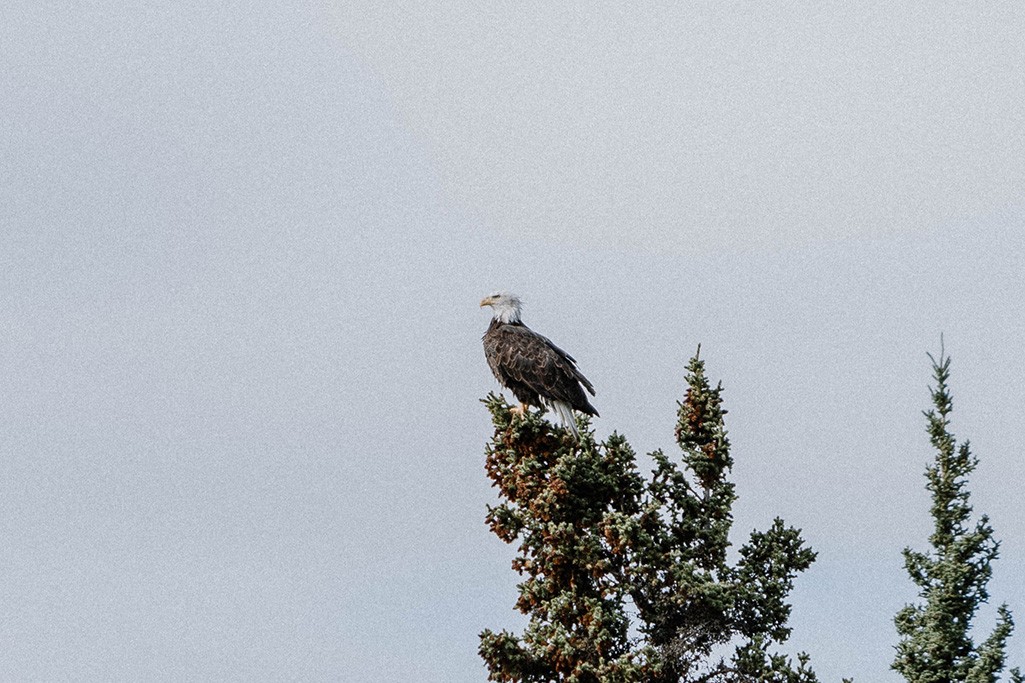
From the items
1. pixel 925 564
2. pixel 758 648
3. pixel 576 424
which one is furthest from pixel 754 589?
pixel 576 424

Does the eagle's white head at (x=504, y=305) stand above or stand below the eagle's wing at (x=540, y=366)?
above

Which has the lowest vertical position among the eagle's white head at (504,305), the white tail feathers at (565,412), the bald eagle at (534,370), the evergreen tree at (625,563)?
the evergreen tree at (625,563)

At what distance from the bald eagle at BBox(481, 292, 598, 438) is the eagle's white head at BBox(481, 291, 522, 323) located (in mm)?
30

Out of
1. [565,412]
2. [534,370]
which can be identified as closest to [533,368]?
[534,370]

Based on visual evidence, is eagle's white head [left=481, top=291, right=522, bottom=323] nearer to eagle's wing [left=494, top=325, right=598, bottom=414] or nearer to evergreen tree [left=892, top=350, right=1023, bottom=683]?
eagle's wing [left=494, top=325, right=598, bottom=414]

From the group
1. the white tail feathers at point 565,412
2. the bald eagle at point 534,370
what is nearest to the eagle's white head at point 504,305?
the bald eagle at point 534,370

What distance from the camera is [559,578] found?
2278cm

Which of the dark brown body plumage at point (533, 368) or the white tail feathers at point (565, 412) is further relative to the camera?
the dark brown body plumage at point (533, 368)

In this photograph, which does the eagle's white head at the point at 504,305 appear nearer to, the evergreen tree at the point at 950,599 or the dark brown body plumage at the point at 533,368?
the dark brown body plumage at the point at 533,368

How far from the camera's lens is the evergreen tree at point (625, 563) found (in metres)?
22.4

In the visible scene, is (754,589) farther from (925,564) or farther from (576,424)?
(576,424)

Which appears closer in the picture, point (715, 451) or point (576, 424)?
point (715, 451)

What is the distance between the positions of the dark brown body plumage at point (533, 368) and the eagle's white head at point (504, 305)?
1.53ft

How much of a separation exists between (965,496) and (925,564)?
1.12 meters
